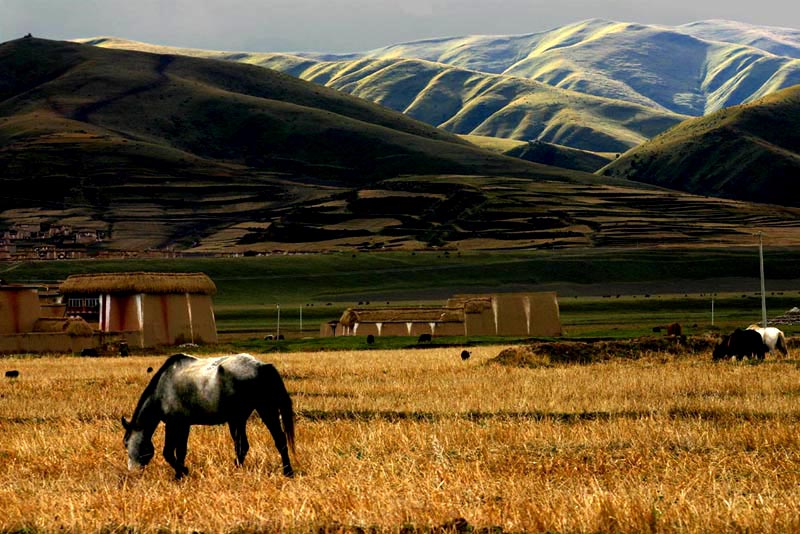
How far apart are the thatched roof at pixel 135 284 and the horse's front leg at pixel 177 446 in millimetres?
58174

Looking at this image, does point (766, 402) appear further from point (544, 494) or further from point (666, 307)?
point (666, 307)

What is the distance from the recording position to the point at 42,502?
14008mm

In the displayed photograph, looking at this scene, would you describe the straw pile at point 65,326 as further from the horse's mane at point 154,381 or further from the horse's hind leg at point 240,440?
the horse's hind leg at point 240,440

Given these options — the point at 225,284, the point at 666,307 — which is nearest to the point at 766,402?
the point at 666,307

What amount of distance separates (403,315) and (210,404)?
2799 inches

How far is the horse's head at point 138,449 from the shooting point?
17.2 metres

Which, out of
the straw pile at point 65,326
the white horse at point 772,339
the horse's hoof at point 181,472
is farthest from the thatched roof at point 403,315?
the horse's hoof at point 181,472

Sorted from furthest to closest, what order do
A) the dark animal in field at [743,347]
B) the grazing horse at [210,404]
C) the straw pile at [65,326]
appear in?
the straw pile at [65,326] < the dark animal in field at [743,347] < the grazing horse at [210,404]

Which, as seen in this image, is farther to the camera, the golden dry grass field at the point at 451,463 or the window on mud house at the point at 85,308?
the window on mud house at the point at 85,308

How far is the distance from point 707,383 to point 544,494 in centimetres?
1713

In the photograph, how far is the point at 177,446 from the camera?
16812 millimetres

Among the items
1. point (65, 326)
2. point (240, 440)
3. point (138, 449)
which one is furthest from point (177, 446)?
point (65, 326)

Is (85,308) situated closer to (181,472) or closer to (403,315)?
(403,315)

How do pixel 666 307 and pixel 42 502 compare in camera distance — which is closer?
pixel 42 502
